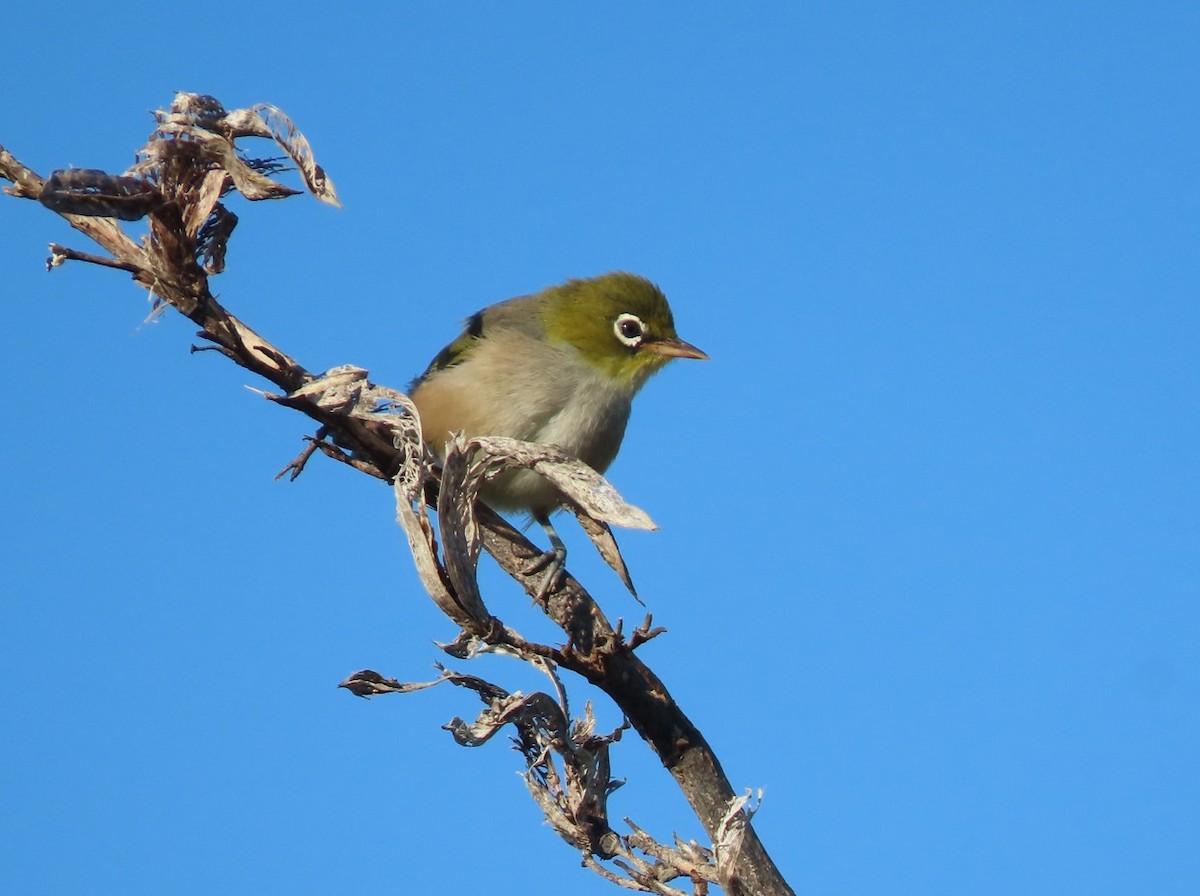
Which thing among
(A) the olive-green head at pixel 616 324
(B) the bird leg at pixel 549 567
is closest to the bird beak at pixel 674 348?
(A) the olive-green head at pixel 616 324

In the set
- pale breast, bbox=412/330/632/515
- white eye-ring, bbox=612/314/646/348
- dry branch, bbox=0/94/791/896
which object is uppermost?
white eye-ring, bbox=612/314/646/348

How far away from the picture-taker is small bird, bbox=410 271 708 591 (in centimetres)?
664

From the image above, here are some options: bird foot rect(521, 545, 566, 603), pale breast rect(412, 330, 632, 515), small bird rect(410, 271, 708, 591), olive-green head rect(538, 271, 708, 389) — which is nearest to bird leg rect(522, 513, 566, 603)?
bird foot rect(521, 545, 566, 603)

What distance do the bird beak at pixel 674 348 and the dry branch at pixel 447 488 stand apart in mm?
3483

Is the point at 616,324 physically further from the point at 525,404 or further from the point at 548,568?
the point at 548,568

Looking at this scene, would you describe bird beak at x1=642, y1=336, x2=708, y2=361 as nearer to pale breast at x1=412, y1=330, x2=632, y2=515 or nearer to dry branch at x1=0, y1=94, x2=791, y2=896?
pale breast at x1=412, y1=330, x2=632, y2=515

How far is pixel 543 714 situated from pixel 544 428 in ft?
10.0

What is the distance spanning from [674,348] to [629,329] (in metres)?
0.32

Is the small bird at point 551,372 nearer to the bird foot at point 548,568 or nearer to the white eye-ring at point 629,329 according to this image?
the white eye-ring at point 629,329

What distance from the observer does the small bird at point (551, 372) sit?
21.8ft

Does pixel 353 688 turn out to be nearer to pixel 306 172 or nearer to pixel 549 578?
pixel 549 578

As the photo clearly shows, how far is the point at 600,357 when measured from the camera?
7.29 metres

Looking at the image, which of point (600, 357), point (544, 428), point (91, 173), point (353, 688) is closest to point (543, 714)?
point (353, 688)

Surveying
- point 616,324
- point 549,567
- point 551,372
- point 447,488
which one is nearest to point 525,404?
point 551,372
